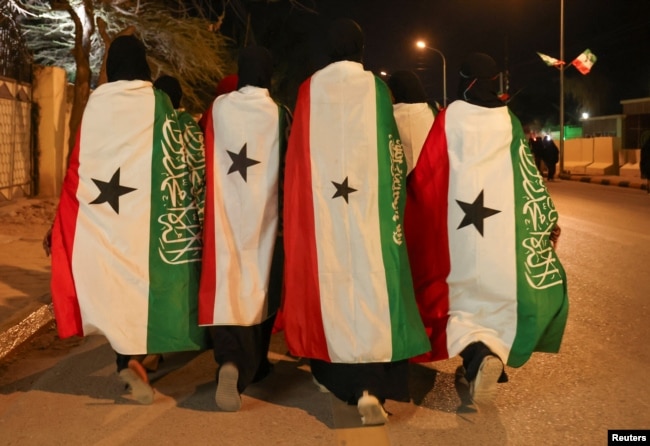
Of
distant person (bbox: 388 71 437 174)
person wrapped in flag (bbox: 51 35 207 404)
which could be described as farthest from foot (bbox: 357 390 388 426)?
distant person (bbox: 388 71 437 174)

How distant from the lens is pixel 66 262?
4969mm

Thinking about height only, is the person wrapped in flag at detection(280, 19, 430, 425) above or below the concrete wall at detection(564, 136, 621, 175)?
below

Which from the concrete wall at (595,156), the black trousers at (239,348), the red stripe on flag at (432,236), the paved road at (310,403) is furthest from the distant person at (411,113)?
the concrete wall at (595,156)

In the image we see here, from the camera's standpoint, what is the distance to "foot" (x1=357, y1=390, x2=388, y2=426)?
14.4 feet

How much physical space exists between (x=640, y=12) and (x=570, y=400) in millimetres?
42718

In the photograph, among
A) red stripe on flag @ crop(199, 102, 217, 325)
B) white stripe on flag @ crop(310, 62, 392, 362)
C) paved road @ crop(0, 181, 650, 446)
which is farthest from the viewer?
red stripe on flag @ crop(199, 102, 217, 325)

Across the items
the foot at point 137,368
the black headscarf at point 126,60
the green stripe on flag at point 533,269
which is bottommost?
the foot at point 137,368

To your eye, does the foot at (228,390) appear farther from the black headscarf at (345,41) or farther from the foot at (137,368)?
the black headscarf at (345,41)

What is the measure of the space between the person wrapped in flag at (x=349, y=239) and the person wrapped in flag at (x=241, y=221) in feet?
0.79

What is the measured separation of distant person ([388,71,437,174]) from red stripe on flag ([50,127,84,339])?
83.3 inches

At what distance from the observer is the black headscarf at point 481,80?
4.85 m

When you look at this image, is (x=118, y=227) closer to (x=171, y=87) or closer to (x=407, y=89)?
(x=171, y=87)

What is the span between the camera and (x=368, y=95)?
4.62 m

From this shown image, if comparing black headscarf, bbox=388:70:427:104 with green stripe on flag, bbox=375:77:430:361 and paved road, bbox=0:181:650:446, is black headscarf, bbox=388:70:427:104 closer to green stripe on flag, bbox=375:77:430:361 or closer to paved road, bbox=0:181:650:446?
green stripe on flag, bbox=375:77:430:361
